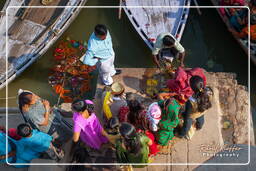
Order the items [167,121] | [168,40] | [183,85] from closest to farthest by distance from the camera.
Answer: [167,121]
[183,85]
[168,40]

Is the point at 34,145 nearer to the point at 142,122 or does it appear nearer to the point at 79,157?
the point at 79,157

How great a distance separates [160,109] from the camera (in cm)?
504

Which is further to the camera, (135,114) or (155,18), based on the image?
(155,18)

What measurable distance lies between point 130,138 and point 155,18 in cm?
528

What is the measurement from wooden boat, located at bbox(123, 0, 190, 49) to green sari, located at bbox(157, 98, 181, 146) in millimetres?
3575

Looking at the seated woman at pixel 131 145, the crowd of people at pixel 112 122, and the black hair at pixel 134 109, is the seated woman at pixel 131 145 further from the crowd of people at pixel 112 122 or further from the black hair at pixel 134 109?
the black hair at pixel 134 109

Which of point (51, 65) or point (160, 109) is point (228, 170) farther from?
point (51, 65)

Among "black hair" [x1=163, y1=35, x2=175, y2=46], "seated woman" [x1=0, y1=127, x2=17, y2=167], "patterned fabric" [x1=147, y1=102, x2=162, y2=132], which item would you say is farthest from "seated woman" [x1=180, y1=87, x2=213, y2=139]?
"seated woman" [x1=0, y1=127, x2=17, y2=167]

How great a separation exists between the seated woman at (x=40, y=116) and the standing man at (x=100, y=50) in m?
1.21

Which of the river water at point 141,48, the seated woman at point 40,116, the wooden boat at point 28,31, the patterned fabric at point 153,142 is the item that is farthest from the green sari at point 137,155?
the wooden boat at point 28,31

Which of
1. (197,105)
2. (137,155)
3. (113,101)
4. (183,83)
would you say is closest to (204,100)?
(197,105)

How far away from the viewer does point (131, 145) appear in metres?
4.54

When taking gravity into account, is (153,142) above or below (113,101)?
below

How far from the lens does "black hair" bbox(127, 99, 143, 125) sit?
5.22 m
